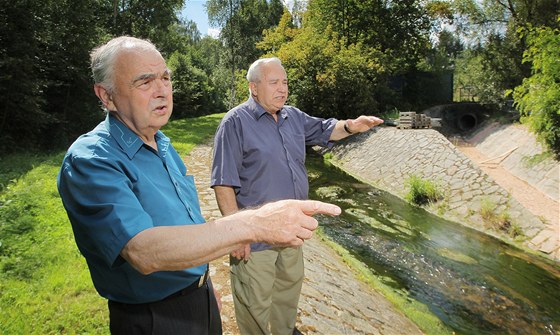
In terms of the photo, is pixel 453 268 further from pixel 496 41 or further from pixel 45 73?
pixel 496 41

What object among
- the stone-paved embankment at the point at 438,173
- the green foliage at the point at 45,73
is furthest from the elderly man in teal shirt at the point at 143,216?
the green foliage at the point at 45,73

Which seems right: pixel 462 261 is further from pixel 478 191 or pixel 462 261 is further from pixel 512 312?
pixel 478 191

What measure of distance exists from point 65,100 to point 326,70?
521 inches

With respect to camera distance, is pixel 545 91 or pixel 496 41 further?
pixel 496 41

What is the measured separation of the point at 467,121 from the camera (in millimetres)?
26391

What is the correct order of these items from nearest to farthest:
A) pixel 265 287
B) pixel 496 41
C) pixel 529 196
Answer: pixel 265 287 < pixel 529 196 < pixel 496 41

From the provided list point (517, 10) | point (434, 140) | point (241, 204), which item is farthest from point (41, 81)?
point (517, 10)

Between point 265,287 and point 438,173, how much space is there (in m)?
11.3

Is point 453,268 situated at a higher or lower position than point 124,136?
lower

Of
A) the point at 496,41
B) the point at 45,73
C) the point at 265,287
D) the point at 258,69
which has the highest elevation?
the point at 496,41

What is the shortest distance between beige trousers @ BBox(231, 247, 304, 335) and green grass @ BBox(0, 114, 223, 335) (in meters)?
1.38

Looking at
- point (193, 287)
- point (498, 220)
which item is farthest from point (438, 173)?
point (193, 287)

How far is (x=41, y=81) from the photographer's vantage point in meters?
11.8

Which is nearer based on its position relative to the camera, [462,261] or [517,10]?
[462,261]
